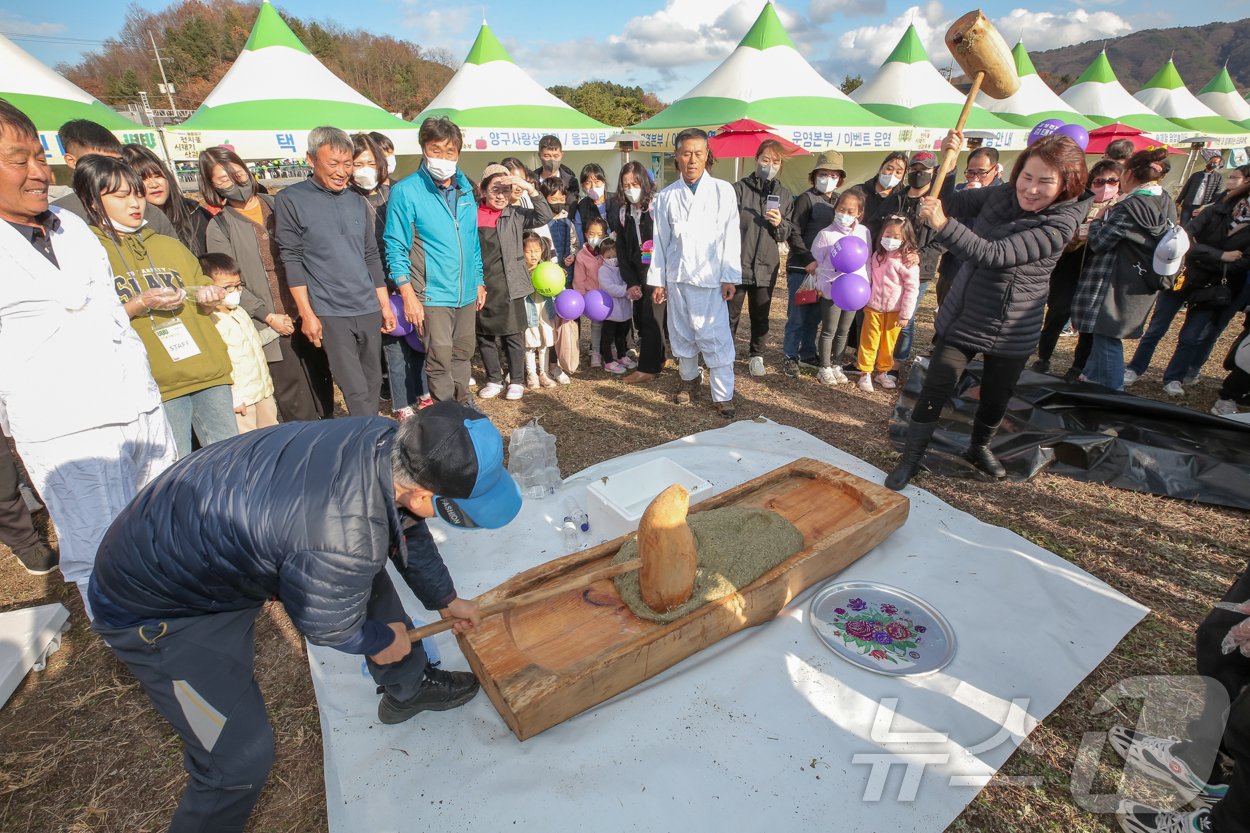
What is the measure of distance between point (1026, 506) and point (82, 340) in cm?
474

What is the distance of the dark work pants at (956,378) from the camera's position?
3.43 meters

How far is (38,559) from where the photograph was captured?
3172 millimetres

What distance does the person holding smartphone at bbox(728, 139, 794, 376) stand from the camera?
518 cm

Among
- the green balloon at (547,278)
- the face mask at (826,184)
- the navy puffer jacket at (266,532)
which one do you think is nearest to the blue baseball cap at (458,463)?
the navy puffer jacket at (266,532)

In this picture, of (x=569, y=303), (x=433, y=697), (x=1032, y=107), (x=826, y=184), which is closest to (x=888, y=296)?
(x=826, y=184)

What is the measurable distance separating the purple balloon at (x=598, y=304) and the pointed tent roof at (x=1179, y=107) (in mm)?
23952

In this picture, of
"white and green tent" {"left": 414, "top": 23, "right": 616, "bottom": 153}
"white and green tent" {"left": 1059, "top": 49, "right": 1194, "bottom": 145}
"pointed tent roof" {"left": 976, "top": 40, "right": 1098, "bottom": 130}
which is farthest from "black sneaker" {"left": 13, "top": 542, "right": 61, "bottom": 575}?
"white and green tent" {"left": 1059, "top": 49, "right": 1194, "bottom": 145}

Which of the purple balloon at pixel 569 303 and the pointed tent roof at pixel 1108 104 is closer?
the purple balloon at pixel 569 303

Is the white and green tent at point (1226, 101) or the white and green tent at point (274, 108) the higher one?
the white and green tent at point (1226, 101)

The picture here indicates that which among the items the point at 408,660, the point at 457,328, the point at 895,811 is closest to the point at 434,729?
the point at 408,660

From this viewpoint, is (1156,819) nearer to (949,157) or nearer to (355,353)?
(949,157)

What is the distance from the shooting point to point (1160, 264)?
13.7 feet

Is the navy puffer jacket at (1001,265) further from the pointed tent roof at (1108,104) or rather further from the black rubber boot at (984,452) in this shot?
the pointed tent roof at (1108,104)

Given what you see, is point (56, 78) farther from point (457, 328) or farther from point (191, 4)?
point (191, 4)
